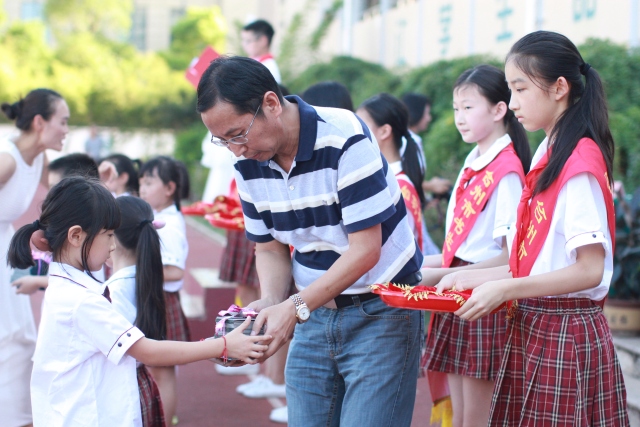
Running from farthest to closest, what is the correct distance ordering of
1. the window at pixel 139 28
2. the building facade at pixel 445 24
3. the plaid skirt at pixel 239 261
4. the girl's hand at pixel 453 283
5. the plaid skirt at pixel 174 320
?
the window at pixel 139 28 < the building facade at pixel 445 24 < the plaid skirt at pixel 239 261 < the plaid skirt at pixel 174 320 < the girl's hand at pixel 453 283

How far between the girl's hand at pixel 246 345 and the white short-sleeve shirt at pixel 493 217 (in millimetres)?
1116

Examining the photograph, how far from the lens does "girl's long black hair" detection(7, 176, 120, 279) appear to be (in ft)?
8.65

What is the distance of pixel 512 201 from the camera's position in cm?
304

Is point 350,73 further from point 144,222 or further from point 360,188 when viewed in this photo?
point 360,188

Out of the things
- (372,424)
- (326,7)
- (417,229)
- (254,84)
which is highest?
(326,7)

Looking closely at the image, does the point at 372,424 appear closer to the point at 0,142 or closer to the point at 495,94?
the point at 495,94

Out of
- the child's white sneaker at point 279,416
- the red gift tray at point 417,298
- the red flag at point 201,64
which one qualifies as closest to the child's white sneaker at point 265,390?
the child's white sneaker at point 279,416

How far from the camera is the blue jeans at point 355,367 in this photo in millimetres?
2473

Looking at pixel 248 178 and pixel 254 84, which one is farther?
pixel 248 178

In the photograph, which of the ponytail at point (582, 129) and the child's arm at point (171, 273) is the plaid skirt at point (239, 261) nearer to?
the child's arm at point (171, 273)

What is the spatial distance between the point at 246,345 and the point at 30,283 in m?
1.71

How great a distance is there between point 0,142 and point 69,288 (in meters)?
1.75

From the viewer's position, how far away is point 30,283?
12.0ft

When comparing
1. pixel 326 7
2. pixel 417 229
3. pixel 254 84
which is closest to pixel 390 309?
pixel 254 84
